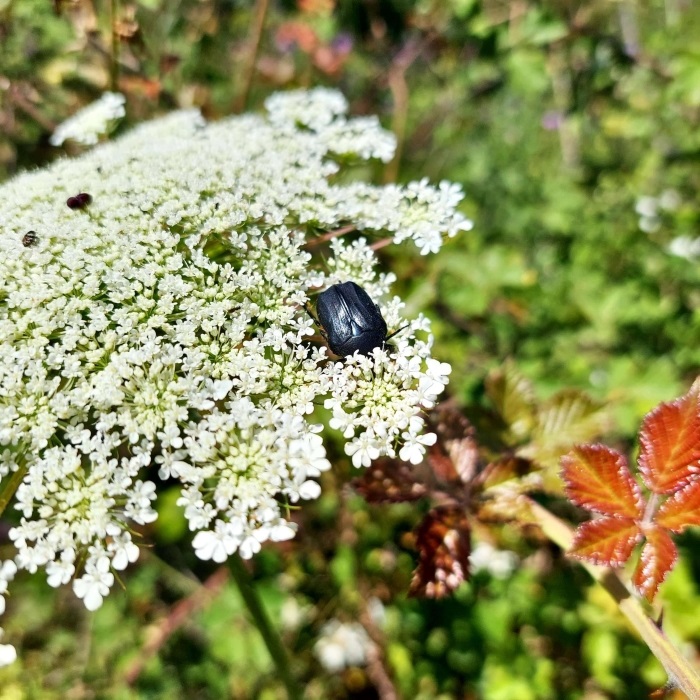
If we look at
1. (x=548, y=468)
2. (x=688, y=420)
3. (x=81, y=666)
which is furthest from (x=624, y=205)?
(x=81, y=666)

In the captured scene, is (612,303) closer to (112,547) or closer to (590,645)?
(590,645)

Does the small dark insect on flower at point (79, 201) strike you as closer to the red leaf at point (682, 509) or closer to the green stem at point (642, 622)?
the green stem at point (642, 622)

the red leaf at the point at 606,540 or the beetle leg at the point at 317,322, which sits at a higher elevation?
the beetle leg at the point at 317,322

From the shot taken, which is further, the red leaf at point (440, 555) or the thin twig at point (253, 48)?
the thin twig at point (253, 48)

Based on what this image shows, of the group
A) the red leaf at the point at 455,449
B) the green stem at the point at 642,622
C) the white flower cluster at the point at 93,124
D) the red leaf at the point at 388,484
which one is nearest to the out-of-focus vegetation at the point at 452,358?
the white flower cluster at the point at 93,124

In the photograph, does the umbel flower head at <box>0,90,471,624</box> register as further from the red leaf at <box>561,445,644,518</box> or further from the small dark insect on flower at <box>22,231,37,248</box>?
the red leaf at <box>561,445,644,518</box>

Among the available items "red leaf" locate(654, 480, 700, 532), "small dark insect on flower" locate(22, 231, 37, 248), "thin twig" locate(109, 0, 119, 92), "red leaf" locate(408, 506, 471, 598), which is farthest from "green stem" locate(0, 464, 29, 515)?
"thin twig" locate(109, 0, 119, 92)

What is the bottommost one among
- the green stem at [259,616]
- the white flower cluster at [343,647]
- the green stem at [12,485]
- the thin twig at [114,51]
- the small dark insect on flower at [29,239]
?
the white flower cluster at [343,647]
